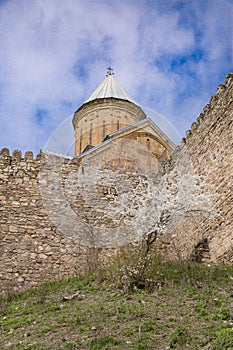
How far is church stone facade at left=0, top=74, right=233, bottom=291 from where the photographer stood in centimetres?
879

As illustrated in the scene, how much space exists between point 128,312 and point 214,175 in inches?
166

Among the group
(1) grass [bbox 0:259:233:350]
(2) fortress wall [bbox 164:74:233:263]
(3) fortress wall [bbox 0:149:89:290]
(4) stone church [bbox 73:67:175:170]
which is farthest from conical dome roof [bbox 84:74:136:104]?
(1) grass [bbox 0:259:233:350]

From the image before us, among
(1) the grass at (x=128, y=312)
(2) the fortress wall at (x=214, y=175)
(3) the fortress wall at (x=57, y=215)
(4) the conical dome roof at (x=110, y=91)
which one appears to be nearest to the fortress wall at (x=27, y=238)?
(3) the fortress wall at (x=57, y=215)

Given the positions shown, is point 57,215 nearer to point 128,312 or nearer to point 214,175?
point 214,175

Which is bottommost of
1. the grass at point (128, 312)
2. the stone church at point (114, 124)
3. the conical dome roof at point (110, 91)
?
the grass at point (128, 312)

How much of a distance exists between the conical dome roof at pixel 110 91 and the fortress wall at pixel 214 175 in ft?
34.5

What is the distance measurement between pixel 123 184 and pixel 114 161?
→ 3.59 meters

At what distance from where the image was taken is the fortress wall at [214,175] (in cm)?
829

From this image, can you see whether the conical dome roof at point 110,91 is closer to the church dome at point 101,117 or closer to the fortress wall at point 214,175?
the church dome at point 101,117

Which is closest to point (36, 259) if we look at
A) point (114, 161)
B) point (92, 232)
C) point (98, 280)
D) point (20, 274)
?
point (20, 274)

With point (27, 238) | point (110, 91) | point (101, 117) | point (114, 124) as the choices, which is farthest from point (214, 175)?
point (110, 91)

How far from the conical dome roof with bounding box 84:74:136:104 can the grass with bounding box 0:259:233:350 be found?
541 inches

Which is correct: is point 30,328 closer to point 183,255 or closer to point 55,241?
point 55,241

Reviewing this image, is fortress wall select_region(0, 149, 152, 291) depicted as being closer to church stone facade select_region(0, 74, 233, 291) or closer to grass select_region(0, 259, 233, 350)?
church stone facade select_region(0, 74, 233, 291)
